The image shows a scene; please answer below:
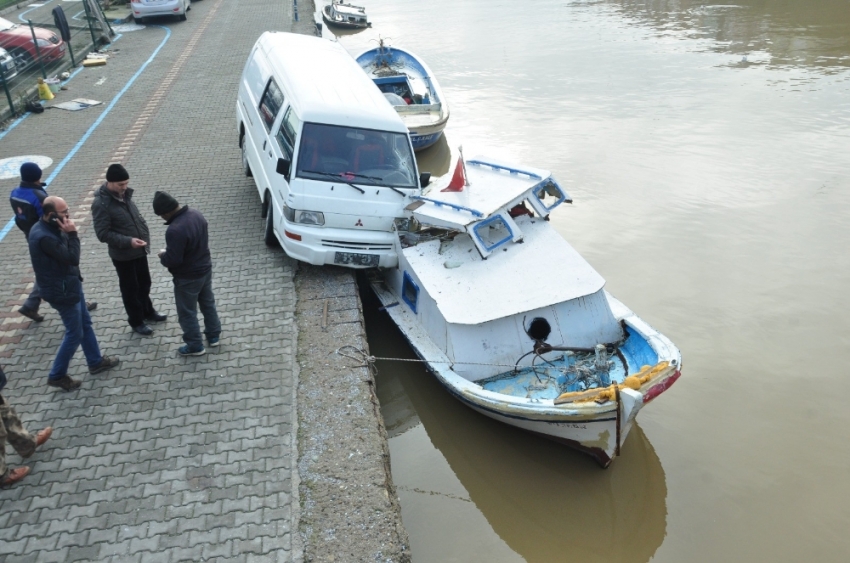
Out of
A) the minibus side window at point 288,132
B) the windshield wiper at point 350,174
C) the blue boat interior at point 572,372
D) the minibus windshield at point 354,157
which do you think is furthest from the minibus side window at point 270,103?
the blue boat interior at point 572,372

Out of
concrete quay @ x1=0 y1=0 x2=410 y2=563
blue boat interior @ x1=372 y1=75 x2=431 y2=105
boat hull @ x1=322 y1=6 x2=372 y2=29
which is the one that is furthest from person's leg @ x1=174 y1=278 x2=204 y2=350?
boat hull @ x1=322 y1=6 x2=372 y2=29

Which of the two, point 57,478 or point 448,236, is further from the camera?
point 448,236

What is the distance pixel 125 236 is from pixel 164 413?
175 cm

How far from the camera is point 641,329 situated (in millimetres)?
7254

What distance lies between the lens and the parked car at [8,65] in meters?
15.0

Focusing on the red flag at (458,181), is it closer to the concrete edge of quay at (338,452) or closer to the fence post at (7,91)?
the concrete edge of quay at (338,452)

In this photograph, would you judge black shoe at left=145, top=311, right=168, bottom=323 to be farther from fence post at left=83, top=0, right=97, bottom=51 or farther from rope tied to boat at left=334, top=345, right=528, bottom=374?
fence post at left=83, top=0, right=97, bottom=51

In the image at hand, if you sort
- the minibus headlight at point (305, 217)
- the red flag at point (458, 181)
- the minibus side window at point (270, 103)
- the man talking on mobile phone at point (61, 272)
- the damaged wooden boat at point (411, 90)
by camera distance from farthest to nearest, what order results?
the damaged wooden boat at point (411, 90) → the minibus side window at point (270, 103) → the red flag at point (458, 181) → the minibus headlight at point (305, 217) → the man talking on mobile phone at point (61, 272)

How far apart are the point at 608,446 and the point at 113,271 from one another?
6.12 metres

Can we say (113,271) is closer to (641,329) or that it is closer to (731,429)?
(641,329)

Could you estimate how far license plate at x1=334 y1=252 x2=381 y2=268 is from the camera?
27.3 feet

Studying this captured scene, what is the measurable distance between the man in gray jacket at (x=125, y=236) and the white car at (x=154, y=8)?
59.9 ft

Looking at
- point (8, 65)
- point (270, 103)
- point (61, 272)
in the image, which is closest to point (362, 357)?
point (61, 272)

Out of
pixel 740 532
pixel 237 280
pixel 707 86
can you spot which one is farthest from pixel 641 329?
pixel 707 86
